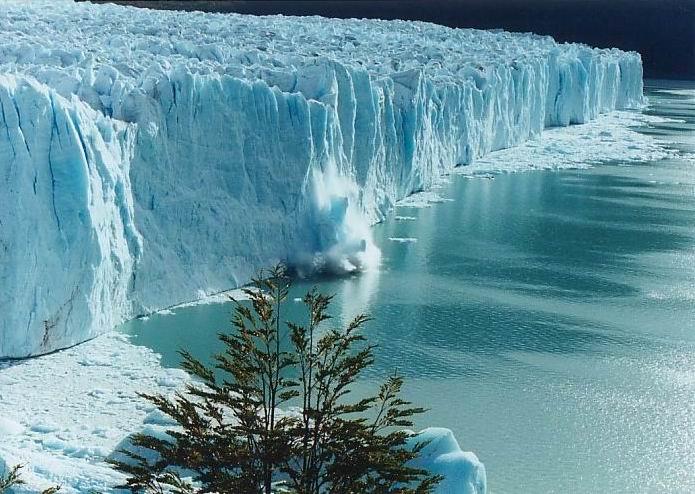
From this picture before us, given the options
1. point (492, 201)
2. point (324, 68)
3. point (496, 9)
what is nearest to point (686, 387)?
point (324, 68)

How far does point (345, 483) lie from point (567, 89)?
72.7 feet

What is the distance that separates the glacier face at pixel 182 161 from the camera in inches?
342

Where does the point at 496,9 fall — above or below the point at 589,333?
above

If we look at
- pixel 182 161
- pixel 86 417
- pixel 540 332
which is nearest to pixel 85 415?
pixel 86 417

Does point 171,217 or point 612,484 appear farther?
point 171,217

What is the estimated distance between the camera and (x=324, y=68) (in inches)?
513

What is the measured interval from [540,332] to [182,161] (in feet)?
13.0

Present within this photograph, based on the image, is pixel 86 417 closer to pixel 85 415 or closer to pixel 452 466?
pixel 85 415

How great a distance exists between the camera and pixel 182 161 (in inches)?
415

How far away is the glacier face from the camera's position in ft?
28.5

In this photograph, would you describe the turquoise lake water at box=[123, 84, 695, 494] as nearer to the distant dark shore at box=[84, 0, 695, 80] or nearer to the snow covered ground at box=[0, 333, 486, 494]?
the snow covered ground at box=[0, 333, 486, 494]

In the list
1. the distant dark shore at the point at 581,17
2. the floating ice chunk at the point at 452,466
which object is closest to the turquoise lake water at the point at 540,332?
the floating ice chunk at the point at 452,466

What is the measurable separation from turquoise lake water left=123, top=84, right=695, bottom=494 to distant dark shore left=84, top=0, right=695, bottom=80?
28.3 m

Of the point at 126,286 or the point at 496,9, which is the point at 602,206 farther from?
the point at 496,9
